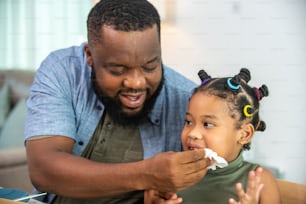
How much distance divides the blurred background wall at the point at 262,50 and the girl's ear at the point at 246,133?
1.5 inches

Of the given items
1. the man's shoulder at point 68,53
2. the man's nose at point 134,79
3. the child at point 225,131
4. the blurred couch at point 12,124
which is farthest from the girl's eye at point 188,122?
the blurred couch at point 12,124

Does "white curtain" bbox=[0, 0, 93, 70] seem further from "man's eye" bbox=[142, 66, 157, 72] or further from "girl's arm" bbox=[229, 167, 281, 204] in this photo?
"girl's arm" bbox=[229, 167, 281, 204]

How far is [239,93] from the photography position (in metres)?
0.76

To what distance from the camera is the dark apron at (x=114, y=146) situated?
2.75 feet

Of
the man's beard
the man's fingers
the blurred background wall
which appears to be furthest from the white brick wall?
the man's fingers

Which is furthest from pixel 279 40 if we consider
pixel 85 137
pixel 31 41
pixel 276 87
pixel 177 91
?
pixel 31 41

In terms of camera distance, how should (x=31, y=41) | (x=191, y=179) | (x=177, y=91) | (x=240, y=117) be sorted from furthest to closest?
(x=31, y=41) → (x=177, y=91) → (x=240, y=117) → (x=191, y=179)

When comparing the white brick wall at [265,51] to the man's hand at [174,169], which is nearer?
the man's hand at [174,169]

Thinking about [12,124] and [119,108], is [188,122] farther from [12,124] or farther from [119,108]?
[12,124]

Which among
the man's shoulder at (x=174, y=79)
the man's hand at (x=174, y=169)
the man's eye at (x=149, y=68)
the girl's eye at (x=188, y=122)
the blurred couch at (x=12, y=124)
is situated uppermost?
the man's eye at (x=149, y=68)

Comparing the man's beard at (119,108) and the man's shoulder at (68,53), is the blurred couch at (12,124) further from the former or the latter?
the man's beard at (119,108)

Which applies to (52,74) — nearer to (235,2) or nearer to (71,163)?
(71,163)

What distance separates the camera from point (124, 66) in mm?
746

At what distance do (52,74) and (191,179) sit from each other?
1.13 feet
